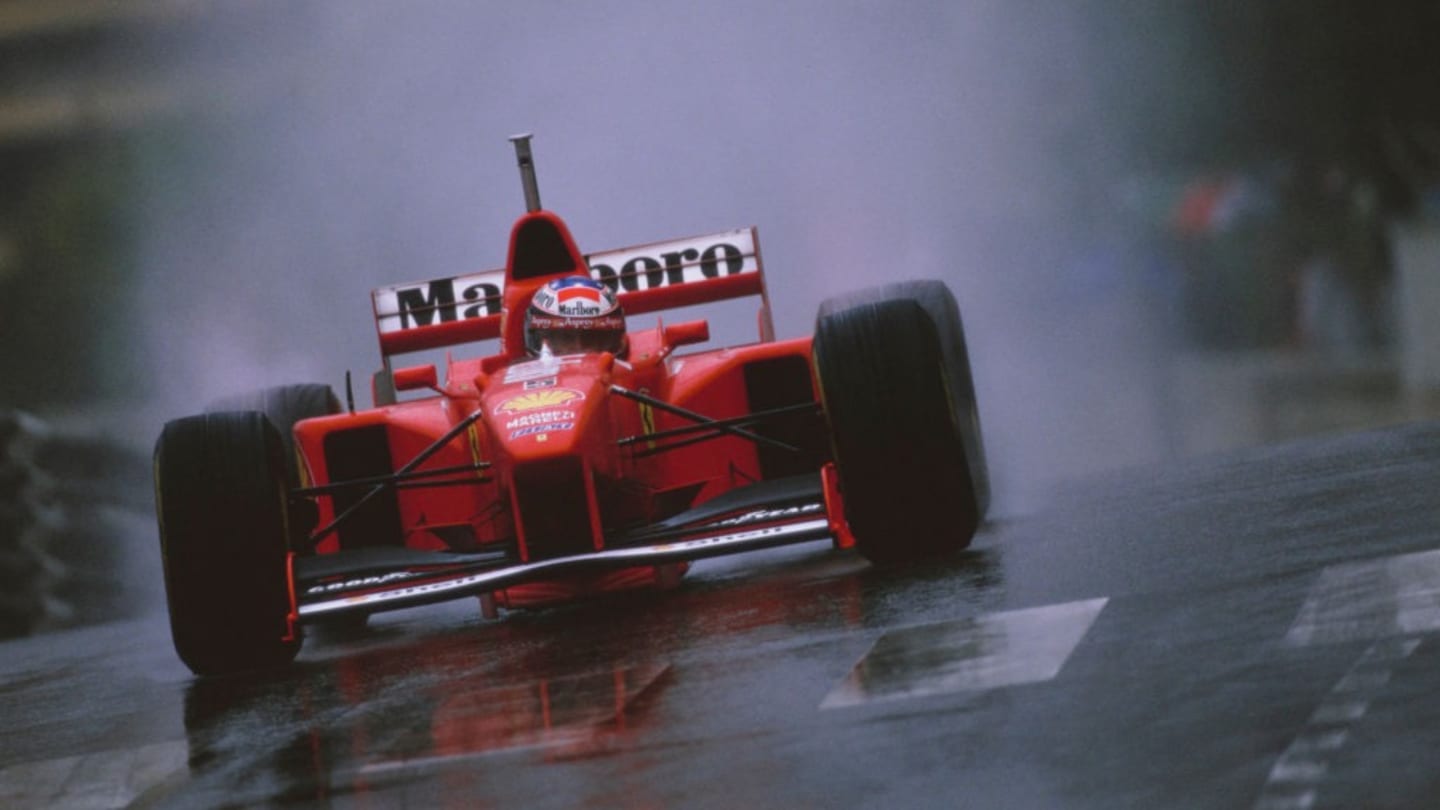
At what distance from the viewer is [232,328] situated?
1739 cm

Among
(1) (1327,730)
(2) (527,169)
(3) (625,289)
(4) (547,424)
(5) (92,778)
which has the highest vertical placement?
(2) (527,169)

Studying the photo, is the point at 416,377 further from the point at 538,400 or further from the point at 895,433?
the point at 895,433

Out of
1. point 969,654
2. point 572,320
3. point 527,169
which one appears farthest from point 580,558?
point 527,169

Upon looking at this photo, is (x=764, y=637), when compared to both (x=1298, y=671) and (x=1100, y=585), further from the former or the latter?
(x=1298, y=671)

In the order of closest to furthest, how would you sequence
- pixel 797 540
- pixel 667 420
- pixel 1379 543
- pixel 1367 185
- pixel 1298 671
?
pixel 1298 671, pixel 1379 543, pixel 797 540, pixel 667 420, pixel 1367 185

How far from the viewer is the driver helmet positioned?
931 cm

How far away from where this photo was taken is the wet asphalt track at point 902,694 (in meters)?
4.08

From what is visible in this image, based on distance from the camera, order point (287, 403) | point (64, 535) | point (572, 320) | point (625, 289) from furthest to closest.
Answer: point (64, 535) → point (287, 403) → point (625, 289) → point (572, 320)

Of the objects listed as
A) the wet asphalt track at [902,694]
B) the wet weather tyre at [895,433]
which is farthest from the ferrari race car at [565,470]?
the wet asphalt track at [902,694]

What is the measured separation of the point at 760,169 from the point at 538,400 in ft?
31.5

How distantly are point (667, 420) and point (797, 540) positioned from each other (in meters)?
1.93

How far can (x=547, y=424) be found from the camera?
8.07m

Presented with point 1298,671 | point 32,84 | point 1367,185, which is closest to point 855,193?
point 1367,185

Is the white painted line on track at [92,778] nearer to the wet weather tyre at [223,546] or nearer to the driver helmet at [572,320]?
the wet weather tyre at [223,546]
